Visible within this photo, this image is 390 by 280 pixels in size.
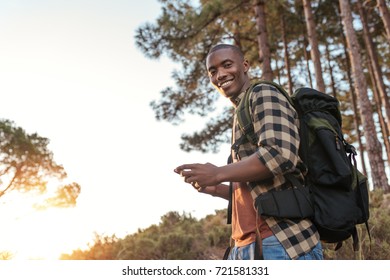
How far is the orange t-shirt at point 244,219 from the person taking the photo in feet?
6.38

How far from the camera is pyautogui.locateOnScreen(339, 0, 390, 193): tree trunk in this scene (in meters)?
11.7

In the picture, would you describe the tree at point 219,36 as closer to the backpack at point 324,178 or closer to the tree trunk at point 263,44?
the tree trunk at point 263,44

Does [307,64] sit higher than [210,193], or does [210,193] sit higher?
[307,64]

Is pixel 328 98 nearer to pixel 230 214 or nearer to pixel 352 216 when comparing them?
pixel 352 216

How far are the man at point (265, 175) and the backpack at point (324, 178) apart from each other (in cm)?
6

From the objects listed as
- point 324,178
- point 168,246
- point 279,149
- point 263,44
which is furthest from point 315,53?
point 279,149

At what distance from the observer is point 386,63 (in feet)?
69.1

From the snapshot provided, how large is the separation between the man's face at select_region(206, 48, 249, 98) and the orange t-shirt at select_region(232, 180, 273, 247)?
0.54 meters

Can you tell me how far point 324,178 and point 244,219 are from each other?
44 cm

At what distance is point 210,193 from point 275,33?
17.6 metres

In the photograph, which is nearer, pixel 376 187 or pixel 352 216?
pixel 352 216

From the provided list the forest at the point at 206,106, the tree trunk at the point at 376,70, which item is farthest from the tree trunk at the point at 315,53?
the tree trunk at the point at 376,70

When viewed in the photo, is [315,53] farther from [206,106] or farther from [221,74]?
[221,74]
